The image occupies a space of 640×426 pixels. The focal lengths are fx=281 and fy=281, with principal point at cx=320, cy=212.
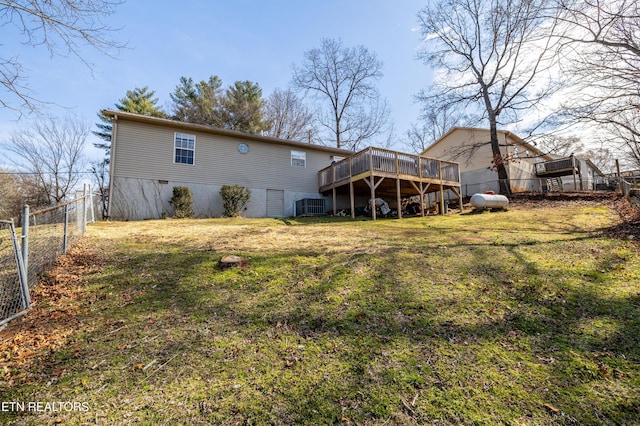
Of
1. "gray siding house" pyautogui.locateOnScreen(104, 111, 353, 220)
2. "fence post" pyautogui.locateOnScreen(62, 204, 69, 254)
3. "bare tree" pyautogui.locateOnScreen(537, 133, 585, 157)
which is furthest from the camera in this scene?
"gray siding house" pyautogui.locateOnScreen(104, 111, 353, 220)

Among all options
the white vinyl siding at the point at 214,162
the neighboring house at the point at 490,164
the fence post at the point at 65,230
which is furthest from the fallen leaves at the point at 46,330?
the neighboring house at the point at 490,164

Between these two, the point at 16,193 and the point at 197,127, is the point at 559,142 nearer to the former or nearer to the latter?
the point at 197,127

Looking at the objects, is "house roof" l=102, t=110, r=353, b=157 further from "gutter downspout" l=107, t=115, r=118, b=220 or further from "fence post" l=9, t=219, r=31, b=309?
"fence post" l=9, t=219, r=31, b=309

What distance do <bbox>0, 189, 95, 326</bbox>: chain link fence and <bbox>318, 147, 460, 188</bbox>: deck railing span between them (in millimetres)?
9294

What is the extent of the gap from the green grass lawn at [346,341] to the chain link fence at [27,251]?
34cm

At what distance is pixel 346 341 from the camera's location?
294 cm

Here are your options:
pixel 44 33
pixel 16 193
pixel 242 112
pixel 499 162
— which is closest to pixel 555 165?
pixel 499 162

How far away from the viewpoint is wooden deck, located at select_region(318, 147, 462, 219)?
11539 mm

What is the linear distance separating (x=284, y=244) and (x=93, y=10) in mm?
5496

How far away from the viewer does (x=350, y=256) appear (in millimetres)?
5453

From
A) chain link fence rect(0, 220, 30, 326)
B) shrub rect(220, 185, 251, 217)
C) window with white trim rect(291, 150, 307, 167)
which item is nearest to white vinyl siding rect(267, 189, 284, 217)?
shrub rect(220, 185, 251, 217)

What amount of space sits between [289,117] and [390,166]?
17188mm

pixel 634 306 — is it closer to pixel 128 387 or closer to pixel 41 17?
pixel 128 387

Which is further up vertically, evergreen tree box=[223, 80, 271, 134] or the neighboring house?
evergreen tree box=[223, 80, 271, 134]
